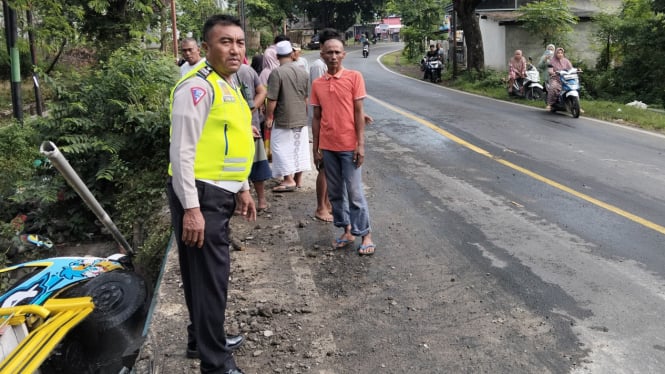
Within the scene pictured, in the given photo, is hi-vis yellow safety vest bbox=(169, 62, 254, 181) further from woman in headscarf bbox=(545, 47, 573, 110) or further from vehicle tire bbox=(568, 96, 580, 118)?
woman in headscarf bbox=(545, 47, 573, 110)

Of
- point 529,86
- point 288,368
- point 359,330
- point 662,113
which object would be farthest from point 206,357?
point 529,86

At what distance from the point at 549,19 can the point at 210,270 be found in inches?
804

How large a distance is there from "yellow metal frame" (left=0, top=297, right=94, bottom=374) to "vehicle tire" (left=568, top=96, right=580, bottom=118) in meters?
11.7

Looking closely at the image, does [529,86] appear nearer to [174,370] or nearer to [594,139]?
[594,139]

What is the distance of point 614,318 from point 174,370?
283cm

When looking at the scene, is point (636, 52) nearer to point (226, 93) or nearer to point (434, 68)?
point (434, 68)

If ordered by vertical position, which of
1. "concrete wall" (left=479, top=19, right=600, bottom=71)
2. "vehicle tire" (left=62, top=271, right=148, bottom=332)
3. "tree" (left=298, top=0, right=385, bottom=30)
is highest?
"tree" (left=298, top=0, right=385, bottom=30)

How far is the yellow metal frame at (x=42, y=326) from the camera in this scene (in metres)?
3.44

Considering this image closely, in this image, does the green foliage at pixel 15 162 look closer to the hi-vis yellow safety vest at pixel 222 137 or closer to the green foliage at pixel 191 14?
the hi-vis yellow safety vest at pixel 222 137

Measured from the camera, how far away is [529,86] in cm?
1689

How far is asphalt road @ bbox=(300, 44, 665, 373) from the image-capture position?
3607 millimetres

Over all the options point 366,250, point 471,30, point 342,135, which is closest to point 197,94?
point 342,135

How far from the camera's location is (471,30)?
23000 millimetres

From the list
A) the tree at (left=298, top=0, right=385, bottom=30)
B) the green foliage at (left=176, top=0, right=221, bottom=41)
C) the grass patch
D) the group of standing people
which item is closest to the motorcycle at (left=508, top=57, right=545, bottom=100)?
the grass patch
